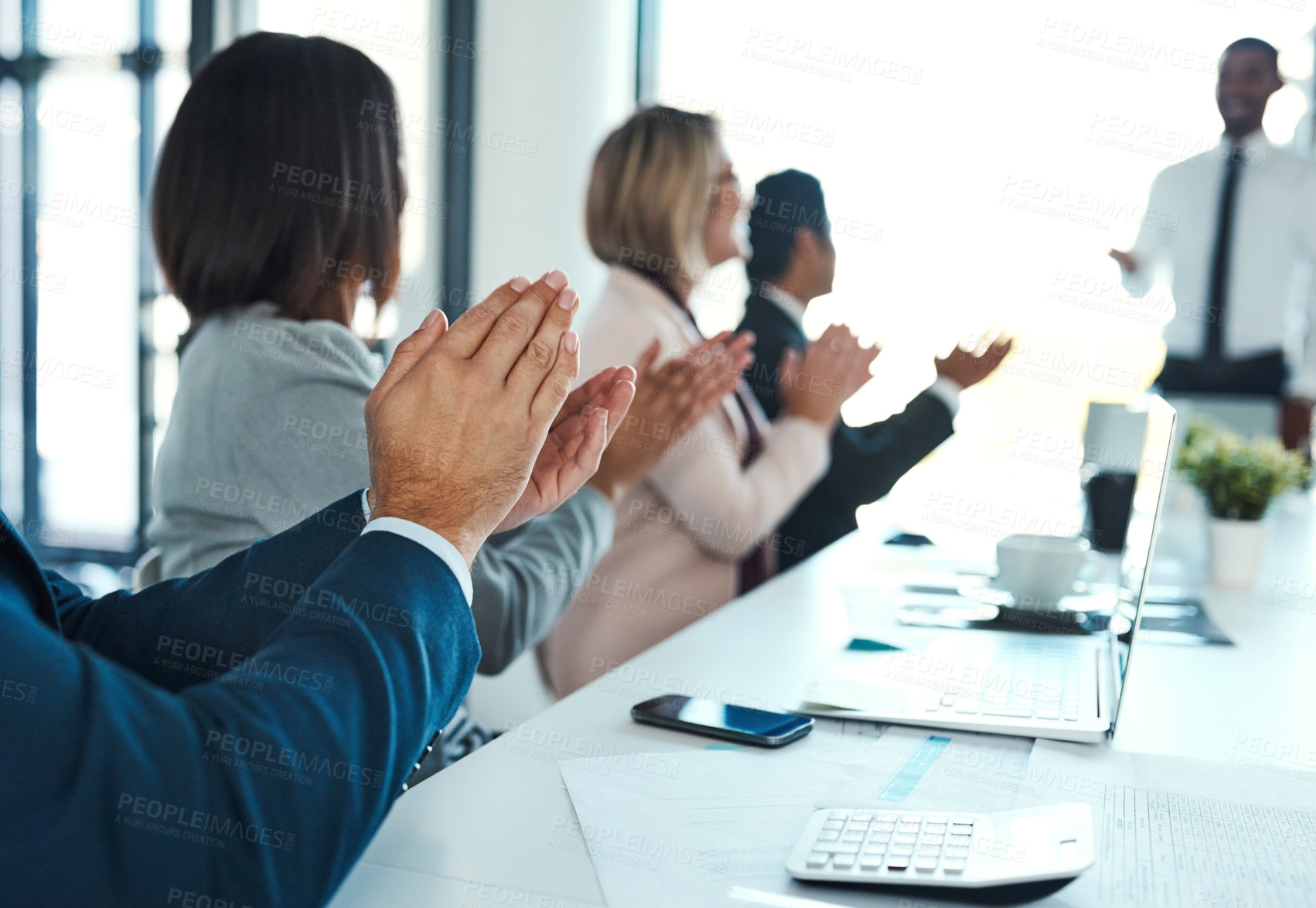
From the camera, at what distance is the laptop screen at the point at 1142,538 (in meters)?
0.90

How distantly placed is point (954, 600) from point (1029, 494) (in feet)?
3.13

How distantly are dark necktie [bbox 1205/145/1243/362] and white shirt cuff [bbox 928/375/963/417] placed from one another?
4.96 ft

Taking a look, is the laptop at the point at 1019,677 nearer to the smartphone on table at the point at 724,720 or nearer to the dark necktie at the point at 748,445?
the smartphone on table at the point at 724,720

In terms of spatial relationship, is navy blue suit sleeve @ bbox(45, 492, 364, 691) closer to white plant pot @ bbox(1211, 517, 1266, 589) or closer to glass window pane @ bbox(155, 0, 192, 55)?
white plant pot @ bbox(1211, 517, 1266, 589)

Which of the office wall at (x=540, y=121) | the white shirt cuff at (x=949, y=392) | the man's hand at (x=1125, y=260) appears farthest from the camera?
the office wall at (x=540, y=121)

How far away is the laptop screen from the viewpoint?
35.4 inches

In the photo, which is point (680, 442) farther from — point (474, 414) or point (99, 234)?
point (99, 234)

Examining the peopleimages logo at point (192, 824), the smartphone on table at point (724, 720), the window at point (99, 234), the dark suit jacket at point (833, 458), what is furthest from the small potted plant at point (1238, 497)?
the window at point (99, 234)

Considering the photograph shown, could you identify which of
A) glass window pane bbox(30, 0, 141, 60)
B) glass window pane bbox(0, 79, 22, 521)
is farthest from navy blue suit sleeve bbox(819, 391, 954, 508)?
glass window pane bbox(0, 79, 22, 521)

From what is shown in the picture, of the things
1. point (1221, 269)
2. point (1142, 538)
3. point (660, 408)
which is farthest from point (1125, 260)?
point (1142, 538)

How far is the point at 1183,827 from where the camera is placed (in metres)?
0.67

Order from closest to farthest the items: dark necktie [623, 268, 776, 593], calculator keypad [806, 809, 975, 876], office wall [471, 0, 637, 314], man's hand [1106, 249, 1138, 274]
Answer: calculator keypad [806, 809, 975, 876]
dark necktie [623, 268, 776, 593]
man's hand [1106, 249, 1138, 274]
office wall [471, 0, 637, 314]

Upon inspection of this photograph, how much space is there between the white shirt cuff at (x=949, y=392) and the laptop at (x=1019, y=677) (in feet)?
2.94

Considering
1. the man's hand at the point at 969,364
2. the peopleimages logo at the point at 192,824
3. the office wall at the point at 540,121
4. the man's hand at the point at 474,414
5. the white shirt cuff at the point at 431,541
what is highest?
the office wall at the point at 540,121
